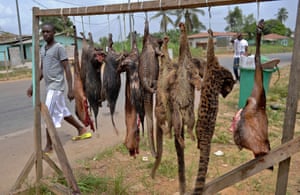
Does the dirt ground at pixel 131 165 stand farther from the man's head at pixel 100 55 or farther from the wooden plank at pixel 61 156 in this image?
the man's head at pixel 100 55

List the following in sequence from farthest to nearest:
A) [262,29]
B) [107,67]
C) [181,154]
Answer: [107,67]
[181,154]
[262,29]

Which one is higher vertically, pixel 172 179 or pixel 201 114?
pixel 201 114

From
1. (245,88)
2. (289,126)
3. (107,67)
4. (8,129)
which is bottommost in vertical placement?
(8,129)

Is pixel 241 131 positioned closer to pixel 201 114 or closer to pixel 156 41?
pixel 201 114

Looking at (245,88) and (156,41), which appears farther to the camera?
(245,88)

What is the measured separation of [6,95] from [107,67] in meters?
8.41

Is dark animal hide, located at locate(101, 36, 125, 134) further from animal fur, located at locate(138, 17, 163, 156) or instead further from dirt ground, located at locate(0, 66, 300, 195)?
dirt ground, located at locate(0, 66, 300, 195)

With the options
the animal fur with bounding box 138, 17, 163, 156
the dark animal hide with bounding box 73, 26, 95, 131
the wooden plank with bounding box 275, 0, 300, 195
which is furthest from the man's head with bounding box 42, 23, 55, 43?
the wooden plank with bounding box 275, 0, 300, 195

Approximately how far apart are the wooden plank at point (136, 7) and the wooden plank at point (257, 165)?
0.85 metres

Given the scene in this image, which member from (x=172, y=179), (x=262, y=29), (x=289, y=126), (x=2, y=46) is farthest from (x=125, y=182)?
(x=2, y=46)

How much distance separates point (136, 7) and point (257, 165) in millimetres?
1337

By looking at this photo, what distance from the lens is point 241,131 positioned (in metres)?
1.70

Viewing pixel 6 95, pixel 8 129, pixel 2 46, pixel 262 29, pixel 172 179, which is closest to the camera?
pixel 262 29

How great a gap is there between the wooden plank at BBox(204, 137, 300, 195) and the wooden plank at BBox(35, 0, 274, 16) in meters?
0.85
